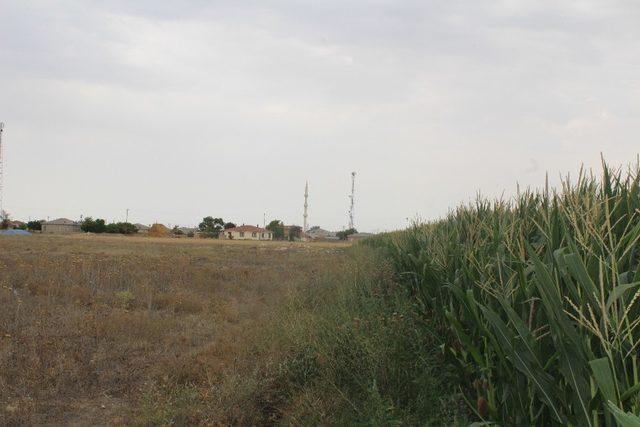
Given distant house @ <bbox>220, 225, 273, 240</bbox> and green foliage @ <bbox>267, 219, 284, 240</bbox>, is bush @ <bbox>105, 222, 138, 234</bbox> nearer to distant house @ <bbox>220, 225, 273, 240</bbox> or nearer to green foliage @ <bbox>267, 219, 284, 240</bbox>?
distant house @ <bbox>220, 225, 273, 240</bbox>

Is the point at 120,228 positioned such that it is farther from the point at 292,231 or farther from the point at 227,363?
the point at 227,363

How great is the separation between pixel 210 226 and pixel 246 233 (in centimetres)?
942

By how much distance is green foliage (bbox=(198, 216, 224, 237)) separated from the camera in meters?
110

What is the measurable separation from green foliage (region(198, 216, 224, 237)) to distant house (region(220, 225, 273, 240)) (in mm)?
2334

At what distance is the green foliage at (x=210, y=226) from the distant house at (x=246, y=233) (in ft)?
7.66

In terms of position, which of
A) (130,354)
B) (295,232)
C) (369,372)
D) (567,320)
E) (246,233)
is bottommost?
(130,354)

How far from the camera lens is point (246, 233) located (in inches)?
4210

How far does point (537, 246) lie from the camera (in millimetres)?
2982

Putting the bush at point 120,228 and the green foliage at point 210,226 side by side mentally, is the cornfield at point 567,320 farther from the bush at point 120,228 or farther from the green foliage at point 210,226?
the green foliage at point 210,226

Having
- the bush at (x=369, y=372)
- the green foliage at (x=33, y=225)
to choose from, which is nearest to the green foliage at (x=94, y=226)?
the green foliage at (x=33, y=225)

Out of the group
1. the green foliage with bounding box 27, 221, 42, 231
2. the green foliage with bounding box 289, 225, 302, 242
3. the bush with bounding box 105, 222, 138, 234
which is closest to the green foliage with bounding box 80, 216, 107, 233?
the bush with bounding box 105, 222, 138, 234

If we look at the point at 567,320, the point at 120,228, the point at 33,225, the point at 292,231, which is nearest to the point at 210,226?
the point at 292,231

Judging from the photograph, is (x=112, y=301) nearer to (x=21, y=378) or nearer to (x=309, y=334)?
(x=21, y=378)

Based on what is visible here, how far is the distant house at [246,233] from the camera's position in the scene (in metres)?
104
